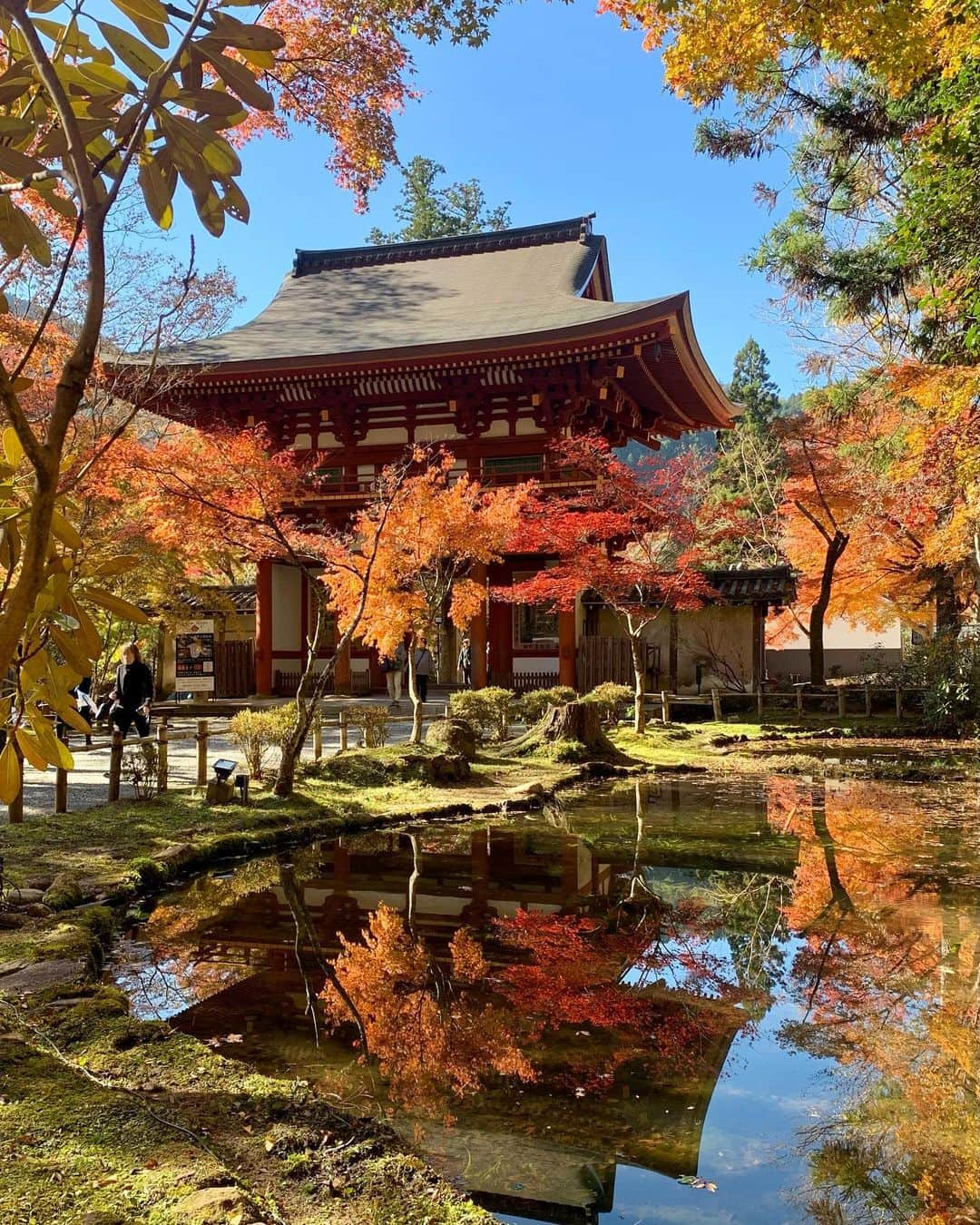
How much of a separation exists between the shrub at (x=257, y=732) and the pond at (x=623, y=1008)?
2.43m

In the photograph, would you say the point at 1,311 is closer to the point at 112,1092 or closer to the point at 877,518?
the point at 112,1092

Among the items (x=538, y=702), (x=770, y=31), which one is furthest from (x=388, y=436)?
(x=770, y=31)

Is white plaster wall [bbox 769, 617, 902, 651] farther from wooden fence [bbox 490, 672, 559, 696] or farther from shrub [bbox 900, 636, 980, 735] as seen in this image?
wooden fence [bbox 490, 672, 559, 696]

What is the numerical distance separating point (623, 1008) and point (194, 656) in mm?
15745

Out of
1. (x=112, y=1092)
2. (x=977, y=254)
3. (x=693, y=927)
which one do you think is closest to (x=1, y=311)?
(x=112, y=1092)

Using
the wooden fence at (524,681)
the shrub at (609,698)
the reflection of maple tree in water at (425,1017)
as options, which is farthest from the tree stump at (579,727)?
the reflection of maple tree in water at (425,1017)

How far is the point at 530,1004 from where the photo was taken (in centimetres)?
450

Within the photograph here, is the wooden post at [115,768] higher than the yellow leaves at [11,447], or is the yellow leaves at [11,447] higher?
the yellow leaves at [11,447]

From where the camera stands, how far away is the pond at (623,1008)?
124 inches

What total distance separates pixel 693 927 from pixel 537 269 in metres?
20.1

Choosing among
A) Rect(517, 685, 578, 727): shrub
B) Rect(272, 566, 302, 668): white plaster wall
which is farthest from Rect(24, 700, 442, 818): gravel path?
Rect(272, 566, 302, 668): white plaster wall

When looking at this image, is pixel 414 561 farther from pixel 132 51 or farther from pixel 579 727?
pixel 132 51

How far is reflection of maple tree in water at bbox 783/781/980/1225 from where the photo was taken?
3.04 m

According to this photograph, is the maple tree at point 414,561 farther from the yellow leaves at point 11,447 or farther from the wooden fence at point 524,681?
the yellow leaves at point 11,447
